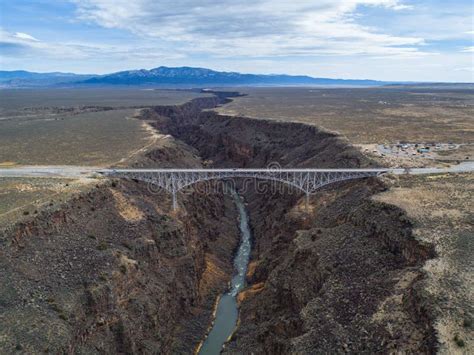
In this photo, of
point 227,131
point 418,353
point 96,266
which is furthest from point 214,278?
point 227,131

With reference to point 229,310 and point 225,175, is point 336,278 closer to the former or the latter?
point 229,310

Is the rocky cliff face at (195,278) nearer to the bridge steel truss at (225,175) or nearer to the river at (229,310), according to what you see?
the river at (229,310)

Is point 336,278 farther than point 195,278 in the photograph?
No

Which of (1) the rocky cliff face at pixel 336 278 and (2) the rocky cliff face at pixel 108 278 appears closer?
(1) the rocky cliff face at pixel 336 278

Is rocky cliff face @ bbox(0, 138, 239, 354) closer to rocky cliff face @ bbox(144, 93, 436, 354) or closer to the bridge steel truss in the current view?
the bridge steel truss

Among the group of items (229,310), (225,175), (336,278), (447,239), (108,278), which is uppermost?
→ (225,175)

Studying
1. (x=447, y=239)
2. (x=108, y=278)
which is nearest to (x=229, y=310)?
(x=108, y=278)

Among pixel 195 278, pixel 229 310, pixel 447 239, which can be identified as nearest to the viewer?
pixel 447 239

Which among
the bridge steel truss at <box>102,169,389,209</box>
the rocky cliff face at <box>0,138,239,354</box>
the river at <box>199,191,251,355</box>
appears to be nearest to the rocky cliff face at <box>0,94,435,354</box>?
the rocky cliff face at <box>0,138,239,354</box>

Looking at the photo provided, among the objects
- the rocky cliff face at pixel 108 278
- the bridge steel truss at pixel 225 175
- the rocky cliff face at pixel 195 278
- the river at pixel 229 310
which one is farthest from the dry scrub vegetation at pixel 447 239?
the rocky cliff face at pixel 108 278
